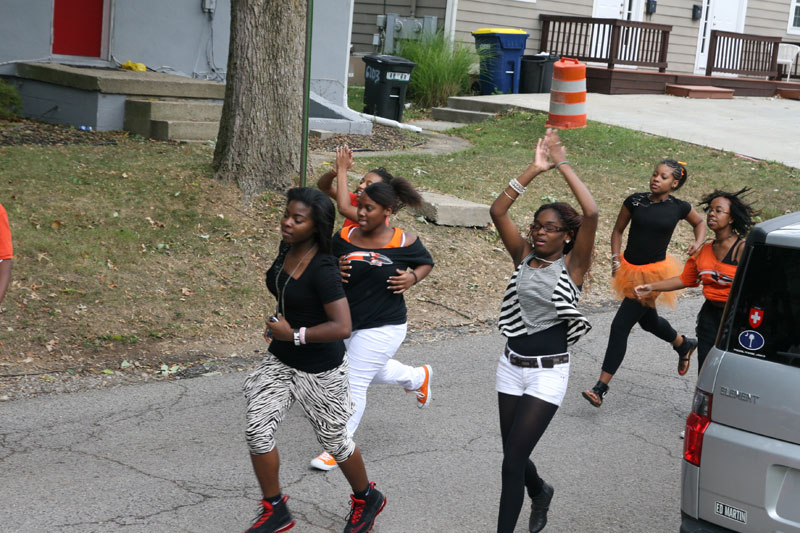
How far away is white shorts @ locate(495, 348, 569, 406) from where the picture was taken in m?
4.34

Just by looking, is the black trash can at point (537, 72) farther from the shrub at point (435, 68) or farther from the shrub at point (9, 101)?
the shrub at point (9, 101)

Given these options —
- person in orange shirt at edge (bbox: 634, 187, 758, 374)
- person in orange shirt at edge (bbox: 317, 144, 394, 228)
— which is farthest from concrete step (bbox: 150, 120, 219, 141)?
person in orange shirt at edge (bbox: 634, 187, 758, 374)

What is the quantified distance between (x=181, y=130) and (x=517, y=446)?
9.15 metres

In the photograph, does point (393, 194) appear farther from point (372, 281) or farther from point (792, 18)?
point (792, 18)

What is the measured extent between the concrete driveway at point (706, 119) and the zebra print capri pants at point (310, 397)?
13299mm

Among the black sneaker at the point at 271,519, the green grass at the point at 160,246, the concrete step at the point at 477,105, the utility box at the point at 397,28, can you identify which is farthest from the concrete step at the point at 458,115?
the black sneaker at the point at 271,519

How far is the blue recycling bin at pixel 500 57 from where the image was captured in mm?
20500

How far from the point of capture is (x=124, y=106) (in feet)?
42.3

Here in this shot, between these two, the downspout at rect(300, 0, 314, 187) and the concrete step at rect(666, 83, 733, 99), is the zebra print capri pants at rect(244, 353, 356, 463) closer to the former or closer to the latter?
the downspout at rect(300, 0, 314, 187)

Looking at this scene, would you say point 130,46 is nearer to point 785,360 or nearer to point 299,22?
point 299,22

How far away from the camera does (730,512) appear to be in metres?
3.60

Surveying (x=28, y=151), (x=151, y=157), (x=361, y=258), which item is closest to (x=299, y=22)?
(x=151, y=157)

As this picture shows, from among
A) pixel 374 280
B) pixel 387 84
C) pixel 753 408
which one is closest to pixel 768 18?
pixel 387 84

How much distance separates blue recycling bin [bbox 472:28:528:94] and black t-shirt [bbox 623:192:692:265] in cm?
1433
